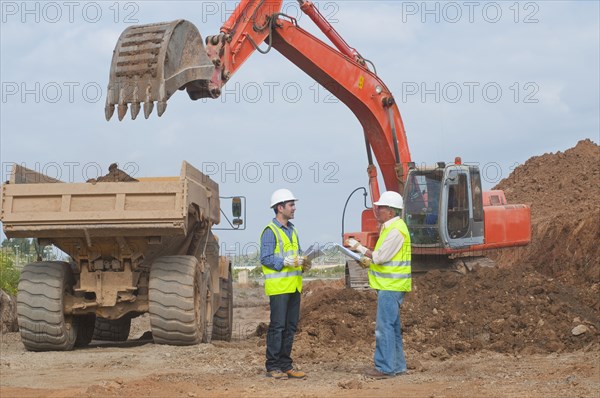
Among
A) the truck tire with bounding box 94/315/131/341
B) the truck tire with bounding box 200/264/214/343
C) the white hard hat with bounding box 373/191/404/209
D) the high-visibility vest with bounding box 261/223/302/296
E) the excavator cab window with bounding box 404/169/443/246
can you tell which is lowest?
the truck tire with bounding box 94/315/131/341

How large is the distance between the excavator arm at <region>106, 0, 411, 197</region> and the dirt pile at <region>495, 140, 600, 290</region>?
4.33 m

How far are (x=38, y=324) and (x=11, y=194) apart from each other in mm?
1659

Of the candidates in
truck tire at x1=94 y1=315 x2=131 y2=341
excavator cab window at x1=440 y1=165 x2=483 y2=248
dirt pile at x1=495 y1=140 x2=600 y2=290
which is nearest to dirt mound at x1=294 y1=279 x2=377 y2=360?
excavator cab window at x1=440 y1=165 x2=483 y2=248

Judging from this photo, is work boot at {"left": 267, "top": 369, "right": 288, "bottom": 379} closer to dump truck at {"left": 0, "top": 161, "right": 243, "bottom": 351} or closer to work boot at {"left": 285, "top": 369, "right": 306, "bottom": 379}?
work boot at {"left": 285, "top": 369, "right": 306, "bottom": 379}

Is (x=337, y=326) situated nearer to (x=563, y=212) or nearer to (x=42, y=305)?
(x=42, y=305)

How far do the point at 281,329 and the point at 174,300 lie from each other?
98.1 inches

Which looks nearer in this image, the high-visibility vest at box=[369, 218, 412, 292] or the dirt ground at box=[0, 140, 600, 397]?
the dirt ground at box=[0, 140, 600, 397]

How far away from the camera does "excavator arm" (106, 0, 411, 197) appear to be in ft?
38.4

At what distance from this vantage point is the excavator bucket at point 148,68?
1162 centimetres

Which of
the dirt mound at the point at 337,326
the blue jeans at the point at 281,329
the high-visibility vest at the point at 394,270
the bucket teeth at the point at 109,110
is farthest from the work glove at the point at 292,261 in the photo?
the bucket teeth at the point at 109,110

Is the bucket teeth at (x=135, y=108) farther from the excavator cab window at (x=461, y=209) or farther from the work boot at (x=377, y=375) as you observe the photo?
the excavator cab window at (x=461, y=209)

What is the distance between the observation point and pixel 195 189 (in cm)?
1198

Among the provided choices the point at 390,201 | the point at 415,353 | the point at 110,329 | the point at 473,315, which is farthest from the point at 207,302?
the point at 390,201

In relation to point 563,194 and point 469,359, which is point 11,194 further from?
point 563,194
